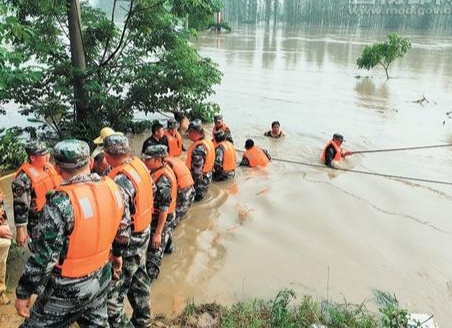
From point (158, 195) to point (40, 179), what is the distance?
125 cm

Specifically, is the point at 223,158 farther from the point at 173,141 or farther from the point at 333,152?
the point at 333,152

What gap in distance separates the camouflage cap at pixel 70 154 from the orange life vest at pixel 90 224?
0.14m

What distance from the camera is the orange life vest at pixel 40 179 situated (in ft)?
14.3

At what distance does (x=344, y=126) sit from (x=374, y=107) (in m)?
3.93

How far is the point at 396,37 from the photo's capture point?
21.6 m

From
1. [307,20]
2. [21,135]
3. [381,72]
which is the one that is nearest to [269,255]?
[21,135]

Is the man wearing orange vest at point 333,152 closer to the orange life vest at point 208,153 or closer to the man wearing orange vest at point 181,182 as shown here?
the orange life vest at point 208,153

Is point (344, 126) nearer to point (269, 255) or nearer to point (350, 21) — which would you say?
point (269, 255)

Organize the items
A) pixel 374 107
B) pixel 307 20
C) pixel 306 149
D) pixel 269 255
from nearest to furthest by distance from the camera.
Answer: pixel 269 255 < pixel 306 149 < pixel 374 107 < pixel 307 20

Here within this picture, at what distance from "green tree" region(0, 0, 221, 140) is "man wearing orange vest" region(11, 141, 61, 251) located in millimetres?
5078

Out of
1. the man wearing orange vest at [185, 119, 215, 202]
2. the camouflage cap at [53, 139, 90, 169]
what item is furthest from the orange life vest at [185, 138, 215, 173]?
the camouflage cap at [53, 139, 90, 169]

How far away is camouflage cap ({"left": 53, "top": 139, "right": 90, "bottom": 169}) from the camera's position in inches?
101

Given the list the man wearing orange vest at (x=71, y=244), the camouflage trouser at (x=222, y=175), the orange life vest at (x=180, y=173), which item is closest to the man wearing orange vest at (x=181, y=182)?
the orange life vest at (x=180, y=173)

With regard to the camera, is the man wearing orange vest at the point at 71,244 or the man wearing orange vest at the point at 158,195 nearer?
the man wearing orange vest at the point at 71,244
